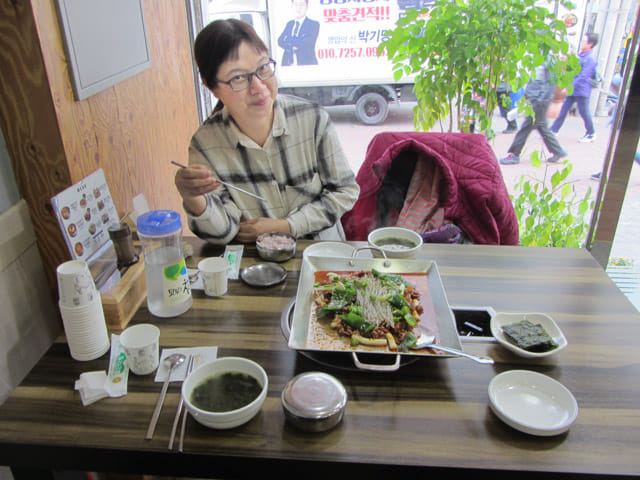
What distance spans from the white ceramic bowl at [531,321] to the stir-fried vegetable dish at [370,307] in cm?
20

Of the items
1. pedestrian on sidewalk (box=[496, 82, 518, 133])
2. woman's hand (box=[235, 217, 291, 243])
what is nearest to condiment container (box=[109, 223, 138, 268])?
woman's hand (box=[235, 217, 291, 243])

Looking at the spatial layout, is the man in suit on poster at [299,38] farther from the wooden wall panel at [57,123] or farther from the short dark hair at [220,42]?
the short dark hair at [220,42]

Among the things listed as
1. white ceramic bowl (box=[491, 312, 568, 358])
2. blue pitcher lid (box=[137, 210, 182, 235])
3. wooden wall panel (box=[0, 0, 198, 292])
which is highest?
wooden wall panel (box=[0, 0, 198, 292])

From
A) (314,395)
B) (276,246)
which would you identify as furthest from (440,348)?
(276,246)

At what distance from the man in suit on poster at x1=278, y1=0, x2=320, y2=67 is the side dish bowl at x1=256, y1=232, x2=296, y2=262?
2.16 meters

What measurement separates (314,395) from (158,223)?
0.60 m

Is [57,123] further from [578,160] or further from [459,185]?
[578,160]

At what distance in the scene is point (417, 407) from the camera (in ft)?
3.16

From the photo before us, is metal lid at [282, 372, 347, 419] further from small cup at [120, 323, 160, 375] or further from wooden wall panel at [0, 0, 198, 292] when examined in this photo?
wooden wall panel at [0, 0, 198, 292]

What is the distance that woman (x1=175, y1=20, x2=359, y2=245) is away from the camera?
163 cm

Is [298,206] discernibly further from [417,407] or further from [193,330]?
[417,407]

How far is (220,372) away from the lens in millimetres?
1012

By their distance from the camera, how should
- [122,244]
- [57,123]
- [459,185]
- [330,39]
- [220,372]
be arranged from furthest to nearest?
[330,39] → [459,185] → [122,244] → [57,123] → [220,372]

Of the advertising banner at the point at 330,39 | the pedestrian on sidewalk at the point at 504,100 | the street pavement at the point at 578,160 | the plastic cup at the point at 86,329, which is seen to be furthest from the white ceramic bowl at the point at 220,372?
the advertising banner at the point at 330,39
